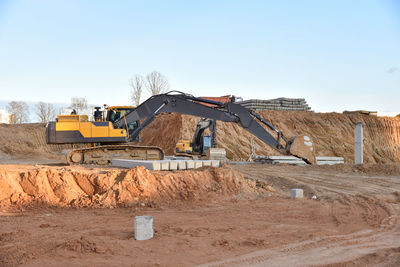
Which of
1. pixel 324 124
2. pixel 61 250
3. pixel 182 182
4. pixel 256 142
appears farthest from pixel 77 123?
pixel 324 124

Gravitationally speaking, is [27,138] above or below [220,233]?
above

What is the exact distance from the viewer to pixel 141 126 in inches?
551

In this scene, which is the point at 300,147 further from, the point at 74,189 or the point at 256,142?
the point at 256,142

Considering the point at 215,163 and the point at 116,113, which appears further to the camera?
the point at 116,113

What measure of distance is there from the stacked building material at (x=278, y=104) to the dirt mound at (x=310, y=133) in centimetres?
186

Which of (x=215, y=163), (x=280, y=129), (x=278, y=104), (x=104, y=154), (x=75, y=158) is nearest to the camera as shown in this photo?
(x=215, y=163)

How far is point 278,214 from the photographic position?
24.3ft

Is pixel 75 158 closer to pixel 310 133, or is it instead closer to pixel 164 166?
pixel 164 166

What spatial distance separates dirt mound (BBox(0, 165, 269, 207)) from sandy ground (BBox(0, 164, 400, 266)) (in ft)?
0.85

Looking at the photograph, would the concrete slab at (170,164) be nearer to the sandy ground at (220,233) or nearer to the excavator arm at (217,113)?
the sandy ground at (220,233)

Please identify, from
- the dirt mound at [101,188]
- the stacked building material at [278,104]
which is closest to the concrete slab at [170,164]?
the dirt mound at [101,188]

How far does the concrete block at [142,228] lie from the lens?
5199mm

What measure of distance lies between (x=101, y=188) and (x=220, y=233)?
3864mm

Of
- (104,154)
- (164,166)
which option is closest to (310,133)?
(104,154)
